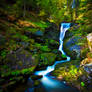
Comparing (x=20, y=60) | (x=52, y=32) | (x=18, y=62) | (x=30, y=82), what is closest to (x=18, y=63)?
(x=18, y=62)

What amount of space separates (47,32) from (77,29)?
14.6 ft

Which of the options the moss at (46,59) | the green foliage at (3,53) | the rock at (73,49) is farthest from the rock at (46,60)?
the green foliage at (3,53)

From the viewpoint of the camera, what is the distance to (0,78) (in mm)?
4738

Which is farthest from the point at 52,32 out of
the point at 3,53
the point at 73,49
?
the point at 3,53

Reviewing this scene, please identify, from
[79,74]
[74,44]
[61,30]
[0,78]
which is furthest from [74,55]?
[0,78]

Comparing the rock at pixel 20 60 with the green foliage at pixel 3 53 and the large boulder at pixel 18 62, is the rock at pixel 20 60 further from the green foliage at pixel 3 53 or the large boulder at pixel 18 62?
the green foliage at pixel 3 53

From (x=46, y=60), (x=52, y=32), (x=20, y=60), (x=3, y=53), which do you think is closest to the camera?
(x=3, y=53)

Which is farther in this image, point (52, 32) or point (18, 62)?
point (52, 32)

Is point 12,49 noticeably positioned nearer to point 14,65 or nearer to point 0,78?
point 14,65

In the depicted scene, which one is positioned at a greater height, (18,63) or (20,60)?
(20,60)

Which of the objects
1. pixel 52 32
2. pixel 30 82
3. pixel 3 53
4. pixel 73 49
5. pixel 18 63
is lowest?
pixel 30 82

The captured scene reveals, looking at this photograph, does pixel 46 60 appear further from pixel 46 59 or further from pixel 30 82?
pixel 30 82

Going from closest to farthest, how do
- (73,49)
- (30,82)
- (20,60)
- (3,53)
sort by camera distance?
(3,53)
(30,82)
(20,60)
(73,49)

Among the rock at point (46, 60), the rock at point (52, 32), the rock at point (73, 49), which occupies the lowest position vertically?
the rock at point (46, 60)
